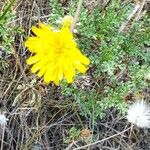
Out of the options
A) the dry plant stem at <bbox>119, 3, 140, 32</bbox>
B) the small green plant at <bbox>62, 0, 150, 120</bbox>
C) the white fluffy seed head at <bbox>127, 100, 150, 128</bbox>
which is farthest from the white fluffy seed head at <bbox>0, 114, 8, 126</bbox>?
the dry plant stem at <bbox>119, 3, 140, 32</bbox>

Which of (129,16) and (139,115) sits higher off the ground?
(129,16)

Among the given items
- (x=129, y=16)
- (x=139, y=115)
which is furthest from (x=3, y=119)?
(x=129, y=16)

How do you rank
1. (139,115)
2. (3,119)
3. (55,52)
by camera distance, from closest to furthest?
(55,52) → (139,115) → (3,119)

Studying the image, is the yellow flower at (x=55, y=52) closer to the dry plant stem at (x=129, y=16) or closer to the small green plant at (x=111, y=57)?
the small green plant at (x=111, y=57)

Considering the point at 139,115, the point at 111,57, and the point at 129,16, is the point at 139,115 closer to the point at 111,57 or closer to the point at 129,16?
the point at 111,57

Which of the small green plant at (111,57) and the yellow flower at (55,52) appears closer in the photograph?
the yellow flower at (55,52)

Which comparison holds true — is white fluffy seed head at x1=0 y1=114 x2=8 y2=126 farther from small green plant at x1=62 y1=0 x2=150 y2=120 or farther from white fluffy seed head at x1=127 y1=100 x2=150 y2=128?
white fluffy seed head at x1=127 y1=100 x2=150 y2=128

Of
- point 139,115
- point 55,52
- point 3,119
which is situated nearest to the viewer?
point 55,52

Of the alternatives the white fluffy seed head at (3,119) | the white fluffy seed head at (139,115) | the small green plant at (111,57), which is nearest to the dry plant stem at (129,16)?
the small green plant at (111,57)
